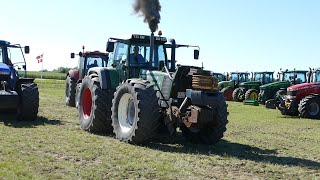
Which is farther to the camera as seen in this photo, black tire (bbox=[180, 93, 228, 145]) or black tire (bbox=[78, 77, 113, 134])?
black tire (bbox=[78, 77, 113, 134])

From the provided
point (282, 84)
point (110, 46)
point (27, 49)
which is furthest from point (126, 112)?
point (282, 84)

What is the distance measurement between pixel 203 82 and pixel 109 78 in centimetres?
272

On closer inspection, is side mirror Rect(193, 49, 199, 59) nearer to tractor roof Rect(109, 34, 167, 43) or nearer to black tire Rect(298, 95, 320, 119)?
tractor roof Rect(109, 34, 167, 43)

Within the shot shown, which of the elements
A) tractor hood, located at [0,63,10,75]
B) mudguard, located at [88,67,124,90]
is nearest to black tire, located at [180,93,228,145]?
mudguard, located at [88,67,124,90]

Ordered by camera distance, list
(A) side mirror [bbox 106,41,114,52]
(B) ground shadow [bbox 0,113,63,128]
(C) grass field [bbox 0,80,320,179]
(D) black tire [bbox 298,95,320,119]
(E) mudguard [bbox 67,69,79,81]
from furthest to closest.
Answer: (E) mudguard [bbox 67,69,79,81]
(D) black tire [bbox 298,95,320,119]
(B) ground shadow [bbox 0,113,63,128]
(A) side mirror [bbox 106,41,114,52]
(C) grass field [bbox 0,80,320,179]

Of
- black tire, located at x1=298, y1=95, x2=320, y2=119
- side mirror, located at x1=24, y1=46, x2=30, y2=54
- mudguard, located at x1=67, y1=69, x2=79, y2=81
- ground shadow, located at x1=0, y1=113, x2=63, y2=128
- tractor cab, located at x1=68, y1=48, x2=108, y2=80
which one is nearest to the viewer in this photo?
ground shadow, located at x1=0, y1=113, x2=63, y2=128

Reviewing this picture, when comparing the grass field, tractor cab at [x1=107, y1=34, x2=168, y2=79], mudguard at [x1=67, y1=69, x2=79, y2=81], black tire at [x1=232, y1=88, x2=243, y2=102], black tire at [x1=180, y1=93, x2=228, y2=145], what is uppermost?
tractor cab at [x1=107, y1=34, x2=168, y2=79]

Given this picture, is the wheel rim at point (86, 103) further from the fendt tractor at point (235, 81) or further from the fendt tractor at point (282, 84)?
the fendt tractor at point (235, 81)

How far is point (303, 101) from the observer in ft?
55.0

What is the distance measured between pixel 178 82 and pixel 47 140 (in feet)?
9.17

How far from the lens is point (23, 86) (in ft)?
36.0

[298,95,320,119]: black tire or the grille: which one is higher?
the grille

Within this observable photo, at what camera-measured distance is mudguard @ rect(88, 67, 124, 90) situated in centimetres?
1000

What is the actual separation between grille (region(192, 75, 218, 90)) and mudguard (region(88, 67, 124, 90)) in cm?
226
